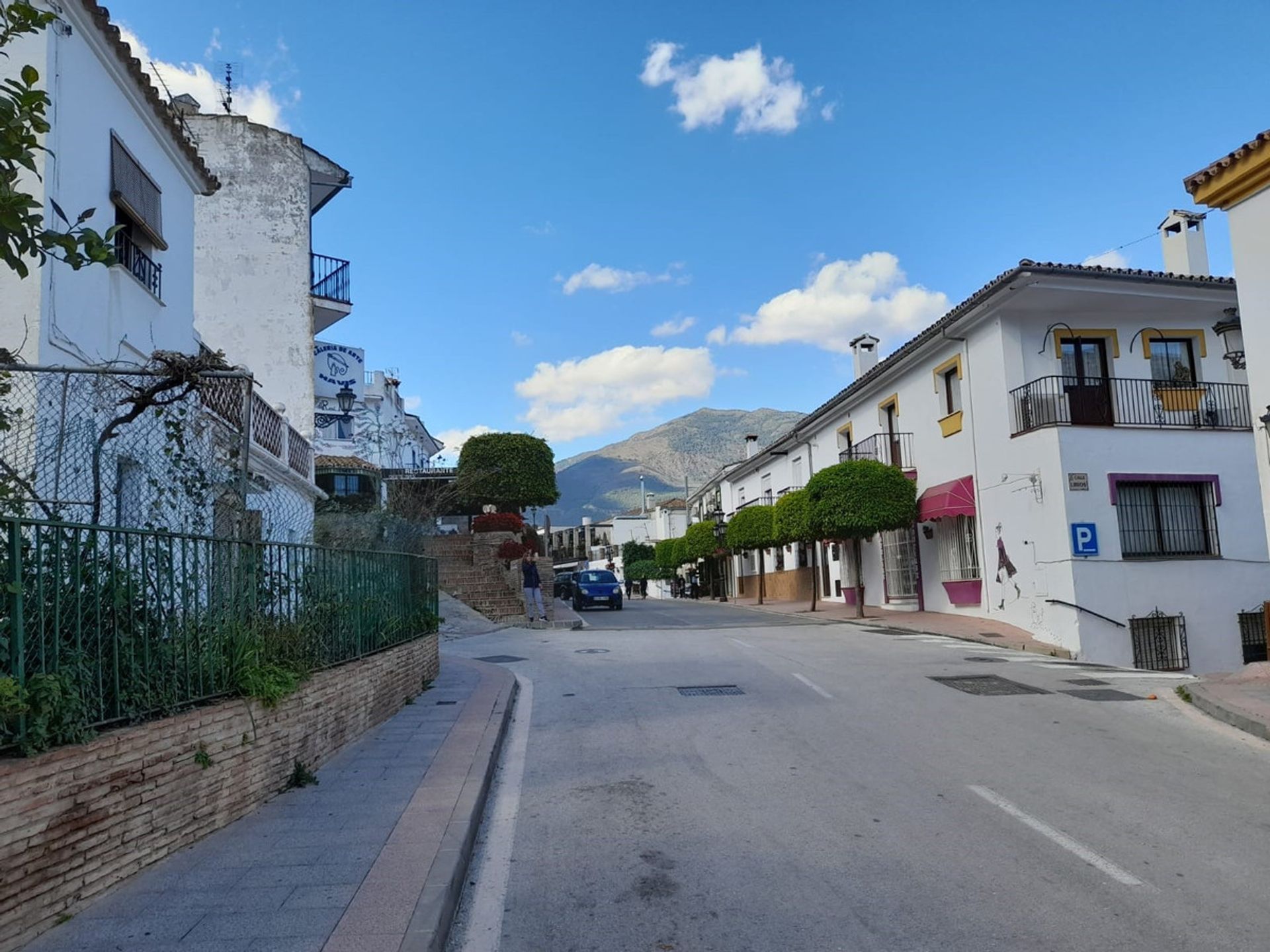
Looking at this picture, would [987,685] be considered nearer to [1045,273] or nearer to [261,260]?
[1045,273]

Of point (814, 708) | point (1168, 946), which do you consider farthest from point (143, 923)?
point (814, 708)

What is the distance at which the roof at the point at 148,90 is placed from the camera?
9.71m

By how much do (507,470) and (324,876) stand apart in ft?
99.4

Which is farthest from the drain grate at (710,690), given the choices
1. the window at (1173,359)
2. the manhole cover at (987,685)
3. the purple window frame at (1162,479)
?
the window at (1173,359)

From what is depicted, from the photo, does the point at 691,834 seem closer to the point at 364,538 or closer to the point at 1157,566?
the point at 364,538

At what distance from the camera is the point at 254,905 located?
13.9 feet

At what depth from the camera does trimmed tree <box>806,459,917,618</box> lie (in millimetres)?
22812

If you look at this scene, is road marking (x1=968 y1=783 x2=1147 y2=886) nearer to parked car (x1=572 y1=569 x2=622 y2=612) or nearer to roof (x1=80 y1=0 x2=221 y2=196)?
roof (x1=80 y1=0 x2=221 y2=196)

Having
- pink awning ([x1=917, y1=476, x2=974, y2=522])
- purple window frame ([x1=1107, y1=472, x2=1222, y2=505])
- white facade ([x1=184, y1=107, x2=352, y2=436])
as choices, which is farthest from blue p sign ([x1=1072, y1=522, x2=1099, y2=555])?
white facade ([x1=184, y1=107, x2=352, y2=436])

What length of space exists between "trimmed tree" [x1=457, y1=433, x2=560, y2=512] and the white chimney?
12395 mm

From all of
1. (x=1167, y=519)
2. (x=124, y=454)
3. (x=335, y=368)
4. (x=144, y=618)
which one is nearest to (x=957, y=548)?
(x=1167, y=519)

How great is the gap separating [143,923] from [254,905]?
0.46 metres

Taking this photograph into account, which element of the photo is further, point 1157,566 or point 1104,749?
point 1157,566

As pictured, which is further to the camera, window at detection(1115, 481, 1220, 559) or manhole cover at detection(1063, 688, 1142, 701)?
window at detection(1115, 481, 1220, 559)
